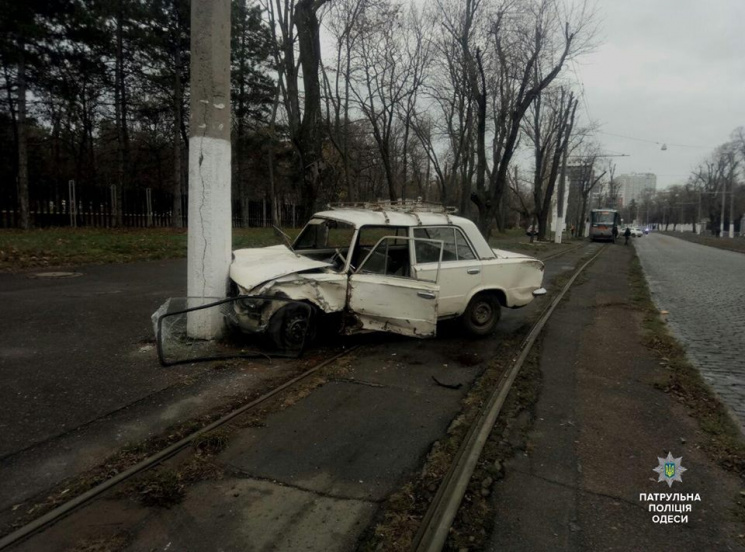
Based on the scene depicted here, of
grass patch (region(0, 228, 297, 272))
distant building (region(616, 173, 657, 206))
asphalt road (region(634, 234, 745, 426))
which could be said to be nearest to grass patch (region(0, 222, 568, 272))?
grass patch (region(0, 228, 297, 272))

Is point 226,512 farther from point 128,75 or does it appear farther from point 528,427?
point 128,75

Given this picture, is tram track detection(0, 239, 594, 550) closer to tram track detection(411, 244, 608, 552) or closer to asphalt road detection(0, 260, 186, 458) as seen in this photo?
asphalt road detection(0, 260, 186, 458)

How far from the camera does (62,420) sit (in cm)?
375

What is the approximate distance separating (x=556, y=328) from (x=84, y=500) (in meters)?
6.94

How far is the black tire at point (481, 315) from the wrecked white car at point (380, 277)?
0.01 meters

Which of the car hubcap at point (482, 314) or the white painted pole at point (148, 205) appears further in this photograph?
the white painted pole at point (148, 205)

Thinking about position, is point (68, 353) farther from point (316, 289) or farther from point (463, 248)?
point (463, 248)

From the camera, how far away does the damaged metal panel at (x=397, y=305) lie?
5.86 m

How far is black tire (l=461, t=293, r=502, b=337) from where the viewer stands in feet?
22.9

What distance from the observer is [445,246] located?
679 centimetres

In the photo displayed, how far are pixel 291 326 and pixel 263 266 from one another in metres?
0.85

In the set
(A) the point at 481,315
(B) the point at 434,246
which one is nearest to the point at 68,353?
(B) the point at 434,246

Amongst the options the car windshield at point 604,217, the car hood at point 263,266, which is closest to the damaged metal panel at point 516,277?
the car hood at point 263,266

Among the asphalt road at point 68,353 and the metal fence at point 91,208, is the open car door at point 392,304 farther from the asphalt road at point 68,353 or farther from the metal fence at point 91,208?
the metal fence at point 91,208
